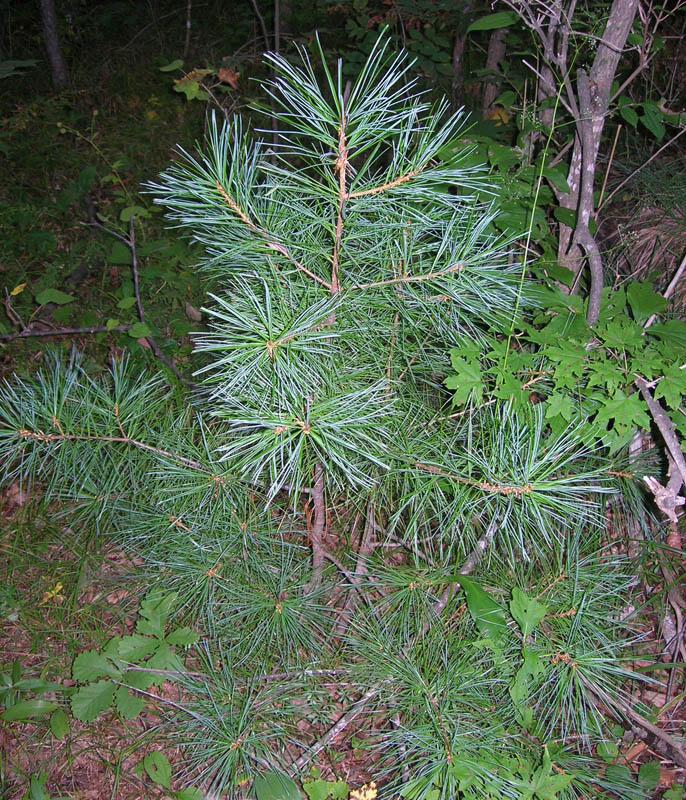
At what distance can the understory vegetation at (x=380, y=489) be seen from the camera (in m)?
1.14

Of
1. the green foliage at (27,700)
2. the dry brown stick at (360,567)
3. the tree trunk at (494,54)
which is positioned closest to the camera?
the dry brown stick at (360,567)

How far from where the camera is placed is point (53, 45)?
13.0 feet

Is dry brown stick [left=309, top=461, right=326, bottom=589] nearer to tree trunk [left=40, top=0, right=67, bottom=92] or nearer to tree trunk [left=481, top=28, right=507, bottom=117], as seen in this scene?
tree trunk [left=481, top=28, right=507, bottom=117]

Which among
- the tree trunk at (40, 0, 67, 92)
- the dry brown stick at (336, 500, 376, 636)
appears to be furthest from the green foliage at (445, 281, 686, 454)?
the tree trunk at (40, 0, 67, 92)

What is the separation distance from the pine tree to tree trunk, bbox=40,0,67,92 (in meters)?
3.32

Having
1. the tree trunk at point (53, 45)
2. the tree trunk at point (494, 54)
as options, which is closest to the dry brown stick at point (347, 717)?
the tree trunk at point (494, 54)

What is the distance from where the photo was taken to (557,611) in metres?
1.46

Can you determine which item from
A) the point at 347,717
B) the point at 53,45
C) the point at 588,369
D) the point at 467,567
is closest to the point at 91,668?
the point at 347,717

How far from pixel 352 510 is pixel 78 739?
101cm

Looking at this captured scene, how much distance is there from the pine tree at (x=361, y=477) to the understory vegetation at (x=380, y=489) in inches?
0.4

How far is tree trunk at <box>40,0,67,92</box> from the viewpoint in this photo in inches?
148

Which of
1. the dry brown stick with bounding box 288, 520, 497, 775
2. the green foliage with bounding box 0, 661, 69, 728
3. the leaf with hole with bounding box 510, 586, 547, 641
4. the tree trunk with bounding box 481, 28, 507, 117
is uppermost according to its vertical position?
the tree trunk with bounding box 481, 28, 507, 117

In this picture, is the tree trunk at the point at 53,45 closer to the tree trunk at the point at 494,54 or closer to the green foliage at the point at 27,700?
the tree trunk at the point at 494,54

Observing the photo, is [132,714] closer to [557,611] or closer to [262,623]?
[262,623]
